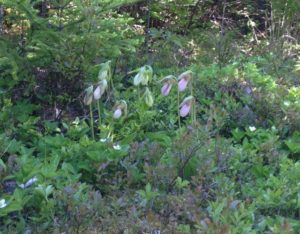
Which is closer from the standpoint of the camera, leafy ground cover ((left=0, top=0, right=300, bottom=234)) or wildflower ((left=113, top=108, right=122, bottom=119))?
leafy ground cover ((left=0, top=0, right=300, bottom=234))

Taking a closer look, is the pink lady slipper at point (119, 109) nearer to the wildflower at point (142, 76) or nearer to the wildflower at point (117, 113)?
the wildflower at point (117, 113)

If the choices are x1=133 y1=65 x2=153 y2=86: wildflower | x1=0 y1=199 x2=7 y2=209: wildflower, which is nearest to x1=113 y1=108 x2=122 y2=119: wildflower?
x1=133 y1=65 x2=153 y2=86: wildflower

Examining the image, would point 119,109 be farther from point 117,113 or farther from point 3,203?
point 3,203

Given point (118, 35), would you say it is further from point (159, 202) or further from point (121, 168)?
point (159, 202)

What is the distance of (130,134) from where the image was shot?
378 centimetres

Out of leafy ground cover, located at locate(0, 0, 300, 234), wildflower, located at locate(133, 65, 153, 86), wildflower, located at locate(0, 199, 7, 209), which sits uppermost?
wildflower, located at locate(133, 65, 153, 86)

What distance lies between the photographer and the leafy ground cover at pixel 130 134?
9.50ft

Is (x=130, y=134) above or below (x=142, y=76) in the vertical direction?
below

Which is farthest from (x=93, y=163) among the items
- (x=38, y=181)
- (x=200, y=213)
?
(x=200, y=213)

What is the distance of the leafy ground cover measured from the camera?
2.89 meters

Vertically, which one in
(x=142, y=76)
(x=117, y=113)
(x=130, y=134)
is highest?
(x=142, y=76)

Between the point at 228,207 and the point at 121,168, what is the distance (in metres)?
0.98

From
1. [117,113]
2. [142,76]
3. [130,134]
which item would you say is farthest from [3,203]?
[142,76]

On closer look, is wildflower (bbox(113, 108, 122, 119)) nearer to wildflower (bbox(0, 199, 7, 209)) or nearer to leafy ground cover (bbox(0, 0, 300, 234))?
leafy ground cover (bbox(0, 0, 300, 234))
